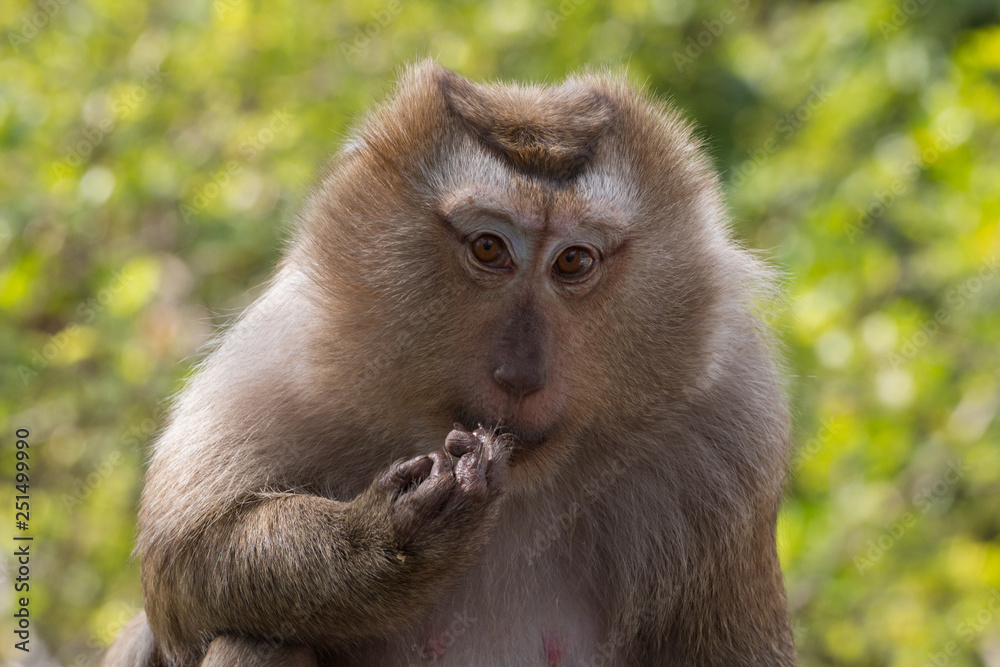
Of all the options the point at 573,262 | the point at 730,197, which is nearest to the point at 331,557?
the point at 573,262

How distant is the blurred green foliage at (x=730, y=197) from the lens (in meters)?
5.63

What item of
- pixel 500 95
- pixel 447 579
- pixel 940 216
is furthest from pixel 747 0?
pixel 447 579

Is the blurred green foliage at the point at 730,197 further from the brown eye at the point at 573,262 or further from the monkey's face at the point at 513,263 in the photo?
the brown eye at the point at 573,262

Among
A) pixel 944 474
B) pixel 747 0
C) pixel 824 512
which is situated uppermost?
pixel 747 0

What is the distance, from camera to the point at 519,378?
254 cm

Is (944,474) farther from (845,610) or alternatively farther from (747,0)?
(747,0)

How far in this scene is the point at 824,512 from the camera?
5586mm

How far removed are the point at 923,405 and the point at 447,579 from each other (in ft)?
13.3

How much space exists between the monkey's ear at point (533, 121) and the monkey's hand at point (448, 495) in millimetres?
744

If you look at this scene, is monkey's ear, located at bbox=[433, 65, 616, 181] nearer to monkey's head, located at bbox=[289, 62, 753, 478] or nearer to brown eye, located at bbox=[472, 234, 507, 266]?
monkey's head, located at bbox=[289, 62, 753, 478]

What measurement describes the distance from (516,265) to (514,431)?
0.41m

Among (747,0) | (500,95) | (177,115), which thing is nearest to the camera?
(500,95)

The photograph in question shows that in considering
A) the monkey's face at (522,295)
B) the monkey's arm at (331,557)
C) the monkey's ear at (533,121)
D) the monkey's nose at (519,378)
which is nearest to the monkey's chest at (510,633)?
the monkey's arm at (331,557)

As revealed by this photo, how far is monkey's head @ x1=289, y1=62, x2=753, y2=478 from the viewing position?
2.66m
